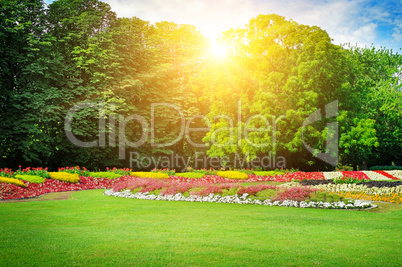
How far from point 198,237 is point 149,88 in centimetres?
2312

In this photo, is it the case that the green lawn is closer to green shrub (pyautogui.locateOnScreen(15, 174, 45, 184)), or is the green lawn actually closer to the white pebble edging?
the white pebble edging

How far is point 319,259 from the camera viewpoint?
15.5 ft

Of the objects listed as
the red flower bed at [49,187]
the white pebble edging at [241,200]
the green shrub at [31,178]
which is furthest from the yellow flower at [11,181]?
the white pebble edging at [241,200]

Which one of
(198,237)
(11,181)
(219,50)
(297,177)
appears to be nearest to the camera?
(198,237)

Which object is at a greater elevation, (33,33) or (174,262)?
(33,33)

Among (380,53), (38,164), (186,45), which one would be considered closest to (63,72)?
(38,164)

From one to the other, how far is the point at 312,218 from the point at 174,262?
4486 mm

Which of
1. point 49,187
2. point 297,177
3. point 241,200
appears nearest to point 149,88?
point 297,177

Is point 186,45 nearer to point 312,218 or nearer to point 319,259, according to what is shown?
point 312,218

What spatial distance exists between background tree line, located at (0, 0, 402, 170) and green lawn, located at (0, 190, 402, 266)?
45.5ft

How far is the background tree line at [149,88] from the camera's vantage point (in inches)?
851

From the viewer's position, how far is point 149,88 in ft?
91.8

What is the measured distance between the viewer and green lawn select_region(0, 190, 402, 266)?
471cm

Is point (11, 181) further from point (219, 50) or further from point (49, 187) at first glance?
point (219, 50)
